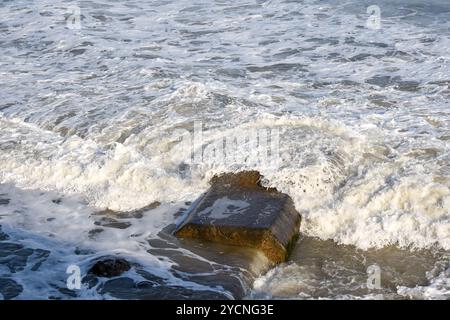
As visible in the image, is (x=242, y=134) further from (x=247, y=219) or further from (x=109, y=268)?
Result: (x=109, y=268)

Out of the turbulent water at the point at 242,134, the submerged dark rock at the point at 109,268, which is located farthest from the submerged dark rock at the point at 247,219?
the submerged dark rock at the point at 109,268

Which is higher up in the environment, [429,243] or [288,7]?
[288,7]

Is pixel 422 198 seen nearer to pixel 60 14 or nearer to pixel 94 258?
pixel 94 258

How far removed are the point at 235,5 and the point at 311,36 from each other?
4220mm

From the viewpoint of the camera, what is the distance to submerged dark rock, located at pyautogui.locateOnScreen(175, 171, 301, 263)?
447cm

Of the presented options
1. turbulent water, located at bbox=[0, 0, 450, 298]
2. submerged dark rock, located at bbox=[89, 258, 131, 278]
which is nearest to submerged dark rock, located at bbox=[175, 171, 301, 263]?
turbulent water, located at bbox=[0, 0, 450, 298]

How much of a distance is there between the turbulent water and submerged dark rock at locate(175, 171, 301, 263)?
20 cm

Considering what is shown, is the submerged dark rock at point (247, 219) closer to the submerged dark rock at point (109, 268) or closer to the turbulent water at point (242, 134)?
the turbulent water at point (242, 134)

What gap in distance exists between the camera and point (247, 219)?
4656mm

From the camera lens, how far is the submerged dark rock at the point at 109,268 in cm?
423

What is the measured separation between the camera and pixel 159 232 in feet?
16.5

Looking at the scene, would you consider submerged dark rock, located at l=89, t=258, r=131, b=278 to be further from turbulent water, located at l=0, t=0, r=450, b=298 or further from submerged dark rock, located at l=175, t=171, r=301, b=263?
submerged dark rock, located at l=175, t=171, r=301, b=263
